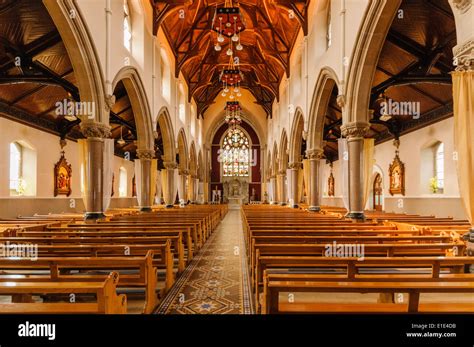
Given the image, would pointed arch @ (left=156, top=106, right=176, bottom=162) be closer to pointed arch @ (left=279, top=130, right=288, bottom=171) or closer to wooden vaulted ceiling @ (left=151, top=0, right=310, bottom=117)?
wooden vaulted ceiling @ (left=151, top=0, right=310, bottom=117)

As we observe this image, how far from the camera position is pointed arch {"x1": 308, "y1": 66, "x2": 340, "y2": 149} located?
13016 millimetres

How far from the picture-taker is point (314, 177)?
14211 millimetres

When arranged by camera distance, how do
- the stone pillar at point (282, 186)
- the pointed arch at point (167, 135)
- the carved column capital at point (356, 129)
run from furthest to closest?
the stone pillar at point (282, 186), the pointed arch at point (167, 135), the carved column capital at point (356, 129)

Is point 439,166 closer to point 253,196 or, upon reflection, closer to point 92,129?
point 92,129

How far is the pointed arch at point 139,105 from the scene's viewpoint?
40.8 feet

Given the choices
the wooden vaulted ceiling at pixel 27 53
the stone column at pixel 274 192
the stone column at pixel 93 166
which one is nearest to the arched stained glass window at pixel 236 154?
the stone column at pixel 274 192

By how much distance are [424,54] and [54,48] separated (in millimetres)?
11122

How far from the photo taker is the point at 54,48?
10.5 meters

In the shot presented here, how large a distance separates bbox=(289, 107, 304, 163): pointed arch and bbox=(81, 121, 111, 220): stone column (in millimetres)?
11103

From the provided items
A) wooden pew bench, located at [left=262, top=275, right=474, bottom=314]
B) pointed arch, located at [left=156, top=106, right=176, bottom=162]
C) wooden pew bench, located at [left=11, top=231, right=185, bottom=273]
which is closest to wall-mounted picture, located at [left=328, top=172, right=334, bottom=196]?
pointed arch, located at [left=156, top=106, right=176, bottom=162]

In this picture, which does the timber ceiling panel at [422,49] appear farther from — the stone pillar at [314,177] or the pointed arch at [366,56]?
the stone pillar at [314,177]

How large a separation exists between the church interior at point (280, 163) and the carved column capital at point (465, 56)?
0.09ft

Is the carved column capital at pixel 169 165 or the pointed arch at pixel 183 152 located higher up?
the pointed arch at pixel 183 152

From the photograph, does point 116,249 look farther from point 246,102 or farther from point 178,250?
point 246,102
